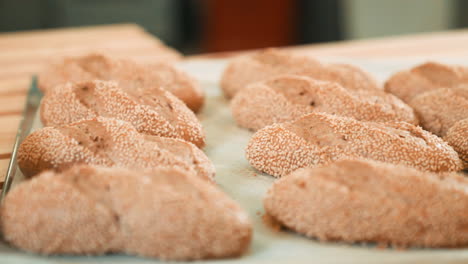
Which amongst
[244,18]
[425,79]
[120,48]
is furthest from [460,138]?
[244,18]

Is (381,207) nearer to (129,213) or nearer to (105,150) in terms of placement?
(129,213)

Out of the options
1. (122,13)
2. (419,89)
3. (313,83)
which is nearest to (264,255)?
(313,83)

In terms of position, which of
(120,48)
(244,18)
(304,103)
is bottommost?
(244,18)

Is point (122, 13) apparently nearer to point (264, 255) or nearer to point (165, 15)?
point (165, 15)

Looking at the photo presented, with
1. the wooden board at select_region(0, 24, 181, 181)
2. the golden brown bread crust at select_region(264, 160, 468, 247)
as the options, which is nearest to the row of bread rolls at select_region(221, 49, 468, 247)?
the golden brown bread crust at select_region(264, 160, 468, 247)

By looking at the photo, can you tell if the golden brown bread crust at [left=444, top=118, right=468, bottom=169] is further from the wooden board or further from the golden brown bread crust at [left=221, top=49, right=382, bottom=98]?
the wooden board
